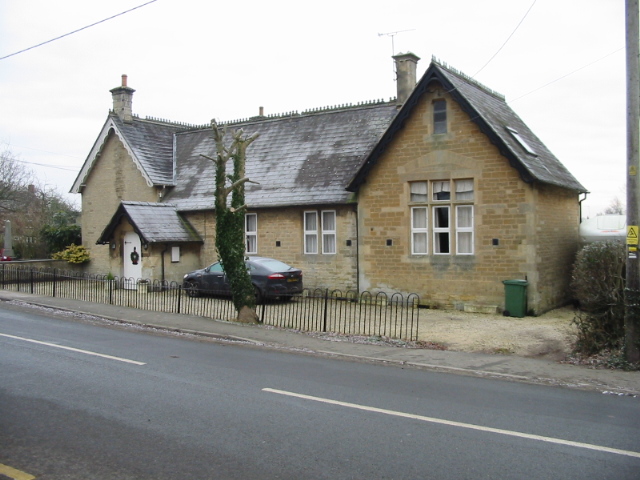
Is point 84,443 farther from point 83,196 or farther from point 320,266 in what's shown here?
point 83,196

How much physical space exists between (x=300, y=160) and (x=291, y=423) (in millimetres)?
17868

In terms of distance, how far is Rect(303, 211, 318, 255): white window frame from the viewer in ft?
72.7

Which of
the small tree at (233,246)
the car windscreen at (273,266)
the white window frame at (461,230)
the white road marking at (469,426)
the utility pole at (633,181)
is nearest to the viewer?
the white road marking at (469,426)

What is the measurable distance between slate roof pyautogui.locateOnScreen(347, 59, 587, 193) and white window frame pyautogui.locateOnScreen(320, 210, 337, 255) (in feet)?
6.06

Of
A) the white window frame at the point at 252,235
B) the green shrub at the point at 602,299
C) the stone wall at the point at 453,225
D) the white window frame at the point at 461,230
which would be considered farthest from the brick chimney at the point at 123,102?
the green shrub at the point at 602,299

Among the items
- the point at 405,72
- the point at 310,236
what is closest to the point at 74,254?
the point at 310,236

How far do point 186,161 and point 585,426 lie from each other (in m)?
24.3

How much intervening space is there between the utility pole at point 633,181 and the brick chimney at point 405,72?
13.5 m

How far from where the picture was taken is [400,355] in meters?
11.8

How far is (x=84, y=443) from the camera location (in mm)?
6180

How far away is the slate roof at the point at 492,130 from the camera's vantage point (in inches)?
690

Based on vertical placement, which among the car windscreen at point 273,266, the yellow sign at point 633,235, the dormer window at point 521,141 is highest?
the dormer window at point 521,141

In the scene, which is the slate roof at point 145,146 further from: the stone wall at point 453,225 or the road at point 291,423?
the road at point 291,423

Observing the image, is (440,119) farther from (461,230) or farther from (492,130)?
(461,230)
